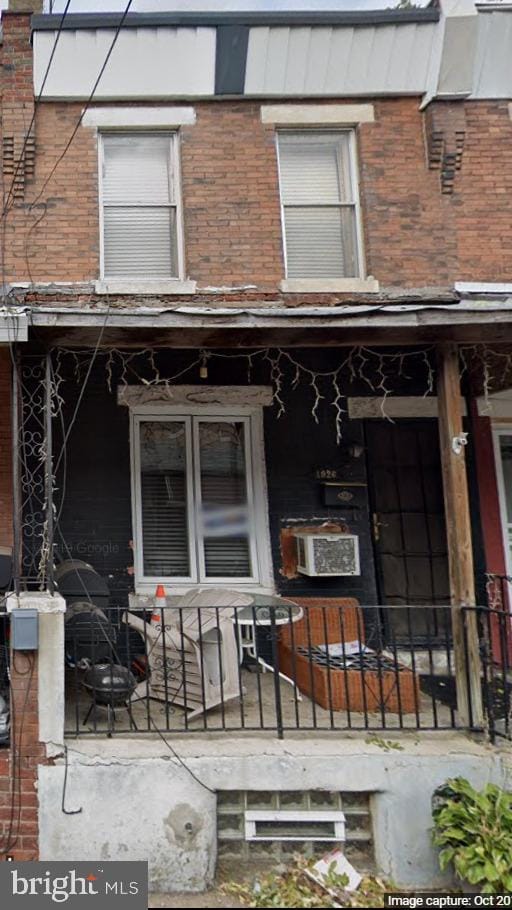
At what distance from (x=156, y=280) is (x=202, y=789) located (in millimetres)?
4889

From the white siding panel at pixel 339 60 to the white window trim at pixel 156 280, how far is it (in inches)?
44.8

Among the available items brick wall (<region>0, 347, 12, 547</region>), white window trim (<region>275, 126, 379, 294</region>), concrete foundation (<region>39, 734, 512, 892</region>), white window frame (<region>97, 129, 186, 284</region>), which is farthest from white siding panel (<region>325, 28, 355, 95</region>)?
concrete foundation (<region>39, 734, 512, 892</region>)

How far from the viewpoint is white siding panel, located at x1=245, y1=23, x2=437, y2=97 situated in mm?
6750

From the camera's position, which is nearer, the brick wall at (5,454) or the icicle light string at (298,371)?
the brick wall at (5,454)

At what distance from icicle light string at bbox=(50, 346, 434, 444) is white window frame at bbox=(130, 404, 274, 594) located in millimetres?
307

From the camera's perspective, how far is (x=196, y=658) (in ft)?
16.6

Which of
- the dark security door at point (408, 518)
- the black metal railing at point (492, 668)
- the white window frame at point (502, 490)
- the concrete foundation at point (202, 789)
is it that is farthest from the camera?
the white window frame at point (502, 490)

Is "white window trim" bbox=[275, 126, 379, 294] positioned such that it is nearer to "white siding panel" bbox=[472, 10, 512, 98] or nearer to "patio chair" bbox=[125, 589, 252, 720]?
"white siding panel" bbox=[472, 10, 512, 98]

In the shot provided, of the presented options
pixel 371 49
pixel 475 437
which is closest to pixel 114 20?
pixel 371 49

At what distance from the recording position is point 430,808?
422 centimetres

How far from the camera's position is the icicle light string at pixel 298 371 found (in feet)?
21.6

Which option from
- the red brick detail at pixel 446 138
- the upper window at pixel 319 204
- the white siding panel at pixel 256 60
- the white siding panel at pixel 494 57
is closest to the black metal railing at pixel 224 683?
the upper window at pixel 319 204

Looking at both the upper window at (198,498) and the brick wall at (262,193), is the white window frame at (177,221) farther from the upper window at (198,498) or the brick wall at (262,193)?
the upper window at (198,498)

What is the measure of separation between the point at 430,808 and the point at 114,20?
783cm
